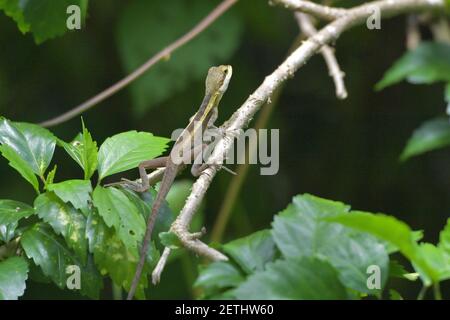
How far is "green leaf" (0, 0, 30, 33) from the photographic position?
282cm

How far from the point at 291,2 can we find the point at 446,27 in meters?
1.68

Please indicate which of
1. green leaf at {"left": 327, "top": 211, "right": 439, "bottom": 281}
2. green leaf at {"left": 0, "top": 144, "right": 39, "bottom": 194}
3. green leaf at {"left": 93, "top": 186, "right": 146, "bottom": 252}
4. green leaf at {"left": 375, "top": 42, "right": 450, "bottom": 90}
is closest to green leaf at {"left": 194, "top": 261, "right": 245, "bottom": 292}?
green leaf at {"left": 327, "top": 211, "right": 439, "bottom": 281}

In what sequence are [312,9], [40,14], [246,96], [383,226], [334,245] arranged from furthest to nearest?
[246,96] < [312,9] < [40,14] < [334,245] < [383,226]

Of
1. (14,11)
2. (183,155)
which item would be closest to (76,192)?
(183,155)

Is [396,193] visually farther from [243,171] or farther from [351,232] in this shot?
[351,232]

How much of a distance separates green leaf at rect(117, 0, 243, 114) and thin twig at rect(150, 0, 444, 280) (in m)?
1.33

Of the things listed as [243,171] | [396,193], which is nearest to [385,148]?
[396,193]

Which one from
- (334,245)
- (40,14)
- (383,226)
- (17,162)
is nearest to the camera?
(383,226)

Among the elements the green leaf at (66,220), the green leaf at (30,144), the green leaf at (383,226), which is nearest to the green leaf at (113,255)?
the green leaf at (66,220)

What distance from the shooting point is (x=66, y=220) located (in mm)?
2033

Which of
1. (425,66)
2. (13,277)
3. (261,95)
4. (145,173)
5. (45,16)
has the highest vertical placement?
(45,16)

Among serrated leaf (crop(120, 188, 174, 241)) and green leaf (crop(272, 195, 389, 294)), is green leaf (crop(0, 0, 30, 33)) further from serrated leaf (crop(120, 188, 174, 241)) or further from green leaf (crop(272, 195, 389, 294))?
green leaf (crop(272, 195, 389, 294))

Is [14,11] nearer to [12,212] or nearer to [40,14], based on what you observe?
[40,14]

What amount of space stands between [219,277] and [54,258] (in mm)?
633
